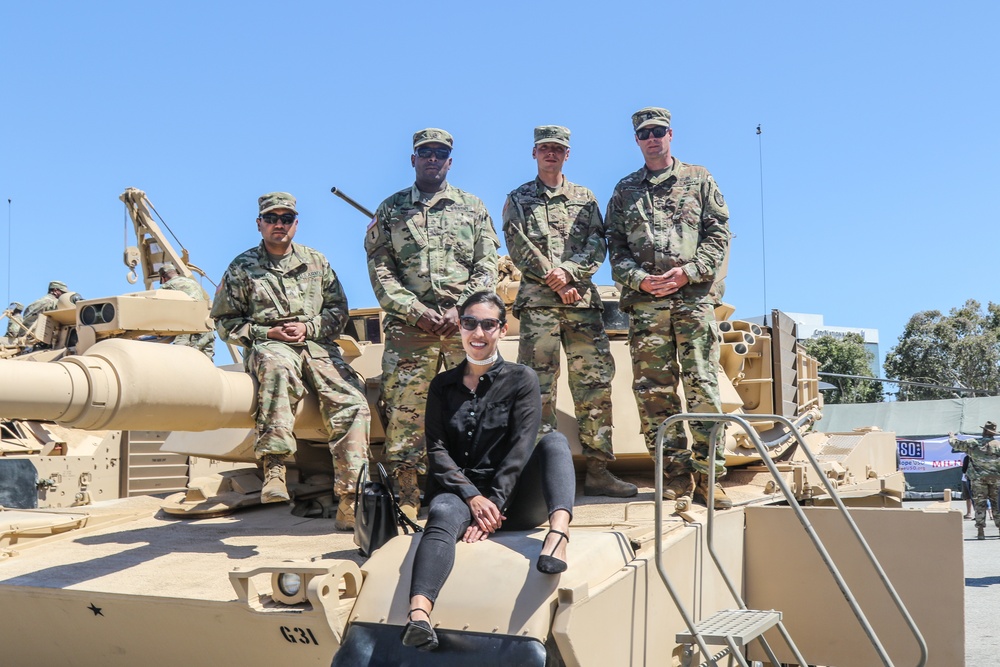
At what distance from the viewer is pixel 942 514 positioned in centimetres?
595

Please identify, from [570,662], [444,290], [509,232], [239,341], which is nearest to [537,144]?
[509,232]

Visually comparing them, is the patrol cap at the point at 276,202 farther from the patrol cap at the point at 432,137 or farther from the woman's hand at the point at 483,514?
the woman's hand at the point at 483,514

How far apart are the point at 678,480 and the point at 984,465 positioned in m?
11.7

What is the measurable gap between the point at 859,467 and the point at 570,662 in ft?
19.1

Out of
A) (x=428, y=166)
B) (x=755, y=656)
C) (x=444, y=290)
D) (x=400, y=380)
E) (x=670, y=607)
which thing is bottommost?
(x=755, y=656)

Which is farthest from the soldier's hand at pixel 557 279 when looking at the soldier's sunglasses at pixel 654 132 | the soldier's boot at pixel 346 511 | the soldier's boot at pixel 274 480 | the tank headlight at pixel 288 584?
the tank headlight at pixel 288 584

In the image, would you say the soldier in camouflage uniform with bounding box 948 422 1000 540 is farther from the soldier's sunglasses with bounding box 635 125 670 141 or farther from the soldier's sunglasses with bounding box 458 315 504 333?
the soldier's sunglasses with bounding box 458 315 504 333

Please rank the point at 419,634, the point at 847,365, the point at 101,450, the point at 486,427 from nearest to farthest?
the point at 419,634
the point at 486,427
the point at 101,450
the point at 847,365

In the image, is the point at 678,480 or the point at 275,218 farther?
the point at 275,218

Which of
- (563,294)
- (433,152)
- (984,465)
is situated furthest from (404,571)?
(984,465)

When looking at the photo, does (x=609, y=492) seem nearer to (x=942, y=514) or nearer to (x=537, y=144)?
(x=942, y=514)

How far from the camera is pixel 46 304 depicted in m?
16.8

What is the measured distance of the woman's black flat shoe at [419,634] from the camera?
3914mm

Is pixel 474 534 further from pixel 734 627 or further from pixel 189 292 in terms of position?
pixel 189 292
